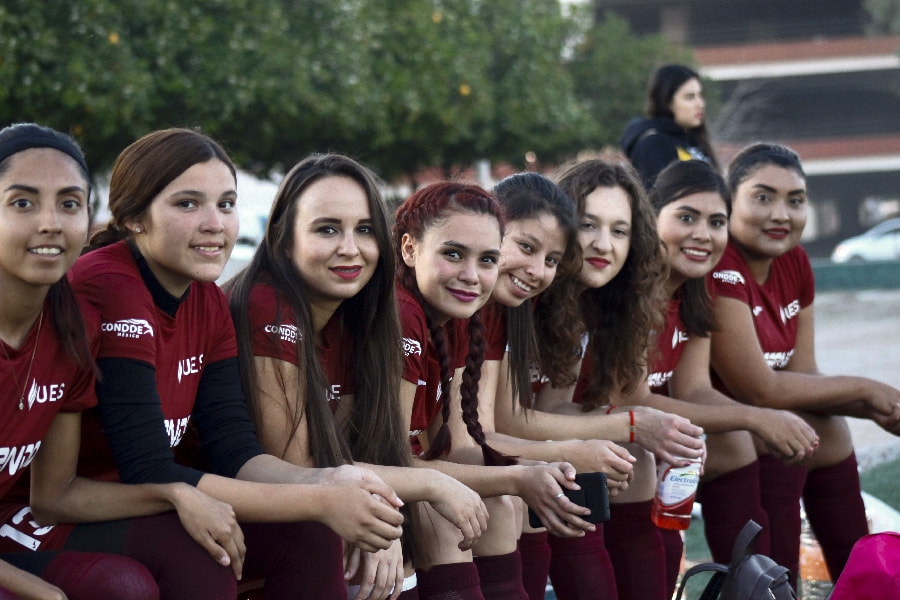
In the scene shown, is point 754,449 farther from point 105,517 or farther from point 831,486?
point 105,517

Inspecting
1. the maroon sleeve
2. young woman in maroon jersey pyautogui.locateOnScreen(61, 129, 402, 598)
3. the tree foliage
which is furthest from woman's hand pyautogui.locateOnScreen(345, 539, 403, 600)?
the tree foliage

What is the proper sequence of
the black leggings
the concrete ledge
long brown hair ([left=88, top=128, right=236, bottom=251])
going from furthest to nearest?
the concrete ledge < long brown hair ([left=88, top=128, right=236, bottom=251]) < the black leggings

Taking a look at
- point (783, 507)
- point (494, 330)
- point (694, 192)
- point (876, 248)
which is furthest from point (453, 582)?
point (876, 248)

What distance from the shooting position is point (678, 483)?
11.0 feet

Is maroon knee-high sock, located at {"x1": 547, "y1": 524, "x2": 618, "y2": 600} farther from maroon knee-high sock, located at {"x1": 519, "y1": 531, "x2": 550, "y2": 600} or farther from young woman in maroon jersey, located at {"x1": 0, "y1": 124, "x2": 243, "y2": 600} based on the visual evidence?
A: young woman in maroon jersey, located at {"x1": 0, "y1": 124, "x2": 243, "y2": 600}

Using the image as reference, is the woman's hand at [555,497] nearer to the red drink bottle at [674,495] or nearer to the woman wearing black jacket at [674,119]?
the red drink bottle at [674,495]

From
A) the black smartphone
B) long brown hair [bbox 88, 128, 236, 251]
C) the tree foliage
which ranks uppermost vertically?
the tree foliage

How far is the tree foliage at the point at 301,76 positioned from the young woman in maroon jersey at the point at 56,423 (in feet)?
18.4

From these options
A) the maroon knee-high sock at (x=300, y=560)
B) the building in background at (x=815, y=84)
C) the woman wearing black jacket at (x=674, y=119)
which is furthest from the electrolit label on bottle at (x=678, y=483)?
the building in background at (x=815, y=84)

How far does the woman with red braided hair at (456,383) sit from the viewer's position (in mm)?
2838

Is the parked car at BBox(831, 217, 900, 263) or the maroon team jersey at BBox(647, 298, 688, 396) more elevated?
the parked car at BBox(831, 217, 900, 263)

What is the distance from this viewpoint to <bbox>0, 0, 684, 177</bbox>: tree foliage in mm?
11711

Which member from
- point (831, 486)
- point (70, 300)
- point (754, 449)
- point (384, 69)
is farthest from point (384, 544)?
point (384, 69)

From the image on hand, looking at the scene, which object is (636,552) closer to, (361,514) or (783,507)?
(783,507)
